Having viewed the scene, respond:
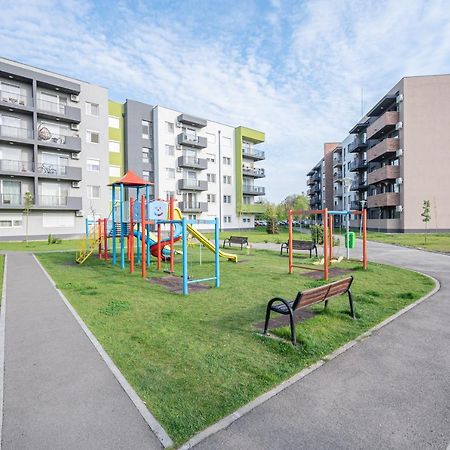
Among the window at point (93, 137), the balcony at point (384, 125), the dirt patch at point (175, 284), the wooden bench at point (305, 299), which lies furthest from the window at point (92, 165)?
the balcony at point (384, 125)

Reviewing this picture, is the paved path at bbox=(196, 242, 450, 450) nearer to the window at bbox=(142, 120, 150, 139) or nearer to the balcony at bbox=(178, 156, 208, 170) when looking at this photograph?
the balcony at bbox=(178, 156, 208, 170)

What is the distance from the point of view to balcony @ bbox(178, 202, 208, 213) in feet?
148

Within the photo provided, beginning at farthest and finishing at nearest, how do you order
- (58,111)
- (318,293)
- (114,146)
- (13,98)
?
(114,146) → (58,111) → (13,98) → (318,293)

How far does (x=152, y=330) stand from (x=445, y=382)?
15.4 feet

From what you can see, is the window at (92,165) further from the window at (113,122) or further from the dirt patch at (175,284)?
the dirt patch at (175,284)

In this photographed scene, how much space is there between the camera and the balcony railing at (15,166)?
98.6 feet

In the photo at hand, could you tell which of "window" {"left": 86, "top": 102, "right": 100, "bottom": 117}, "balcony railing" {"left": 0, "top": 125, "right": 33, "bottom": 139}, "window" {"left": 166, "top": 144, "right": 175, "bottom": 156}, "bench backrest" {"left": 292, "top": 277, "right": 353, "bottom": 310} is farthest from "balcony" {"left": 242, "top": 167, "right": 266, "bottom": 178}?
"bench backrest" {"left": 292, "top": 277, "right": 353, "bottom": 310}

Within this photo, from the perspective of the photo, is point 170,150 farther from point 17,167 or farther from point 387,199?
point 387,199

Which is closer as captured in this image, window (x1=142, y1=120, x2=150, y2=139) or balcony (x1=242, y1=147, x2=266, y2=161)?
window (x1=142, y1=120, x2=150, y2=139)

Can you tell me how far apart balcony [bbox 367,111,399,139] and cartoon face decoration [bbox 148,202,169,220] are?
3978 centimetres

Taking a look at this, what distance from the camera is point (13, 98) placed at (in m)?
31.1

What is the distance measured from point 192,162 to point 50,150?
734 inches

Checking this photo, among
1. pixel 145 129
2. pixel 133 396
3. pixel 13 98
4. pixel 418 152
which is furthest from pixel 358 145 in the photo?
pixel 133 396

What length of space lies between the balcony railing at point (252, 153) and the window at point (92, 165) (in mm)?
24991
